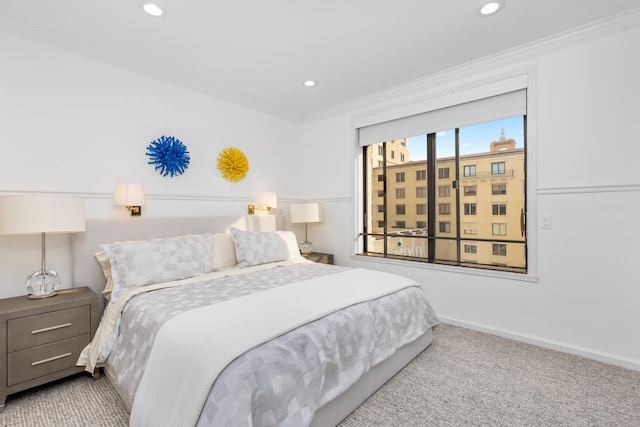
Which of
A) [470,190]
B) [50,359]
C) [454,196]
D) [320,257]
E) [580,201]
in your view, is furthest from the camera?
[320,257]

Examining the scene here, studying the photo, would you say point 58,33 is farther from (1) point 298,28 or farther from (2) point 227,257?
(2) point 227,257

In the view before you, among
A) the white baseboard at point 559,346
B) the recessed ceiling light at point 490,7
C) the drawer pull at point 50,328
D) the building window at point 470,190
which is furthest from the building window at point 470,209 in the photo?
the drawer pull at point 50,328

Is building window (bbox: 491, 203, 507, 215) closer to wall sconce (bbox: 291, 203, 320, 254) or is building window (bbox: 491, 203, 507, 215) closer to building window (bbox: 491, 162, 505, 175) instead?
building window (bbox: 491, 162, 505, 175)

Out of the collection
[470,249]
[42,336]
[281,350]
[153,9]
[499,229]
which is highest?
[153,9]

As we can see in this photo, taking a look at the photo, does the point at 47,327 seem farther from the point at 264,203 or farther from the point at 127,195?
the point at 264,203

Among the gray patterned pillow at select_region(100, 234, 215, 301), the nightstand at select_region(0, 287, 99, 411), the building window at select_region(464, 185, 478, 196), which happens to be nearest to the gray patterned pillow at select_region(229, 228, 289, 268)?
the gray patterned pillow at select_region(100, 234, 215, 301)

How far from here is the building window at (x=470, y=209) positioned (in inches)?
127

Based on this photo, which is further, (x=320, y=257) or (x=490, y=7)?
(x=320, y=257)

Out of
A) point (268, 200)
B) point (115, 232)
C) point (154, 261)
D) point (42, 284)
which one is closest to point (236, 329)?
point (154, 261)

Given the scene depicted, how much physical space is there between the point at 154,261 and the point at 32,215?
79cm

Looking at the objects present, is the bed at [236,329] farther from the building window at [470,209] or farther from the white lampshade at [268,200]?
the building window at [470,209]

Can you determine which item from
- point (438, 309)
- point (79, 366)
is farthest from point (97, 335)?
point (438, 309)

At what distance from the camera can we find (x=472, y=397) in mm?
1967

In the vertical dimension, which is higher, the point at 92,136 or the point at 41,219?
the point at 92,136
